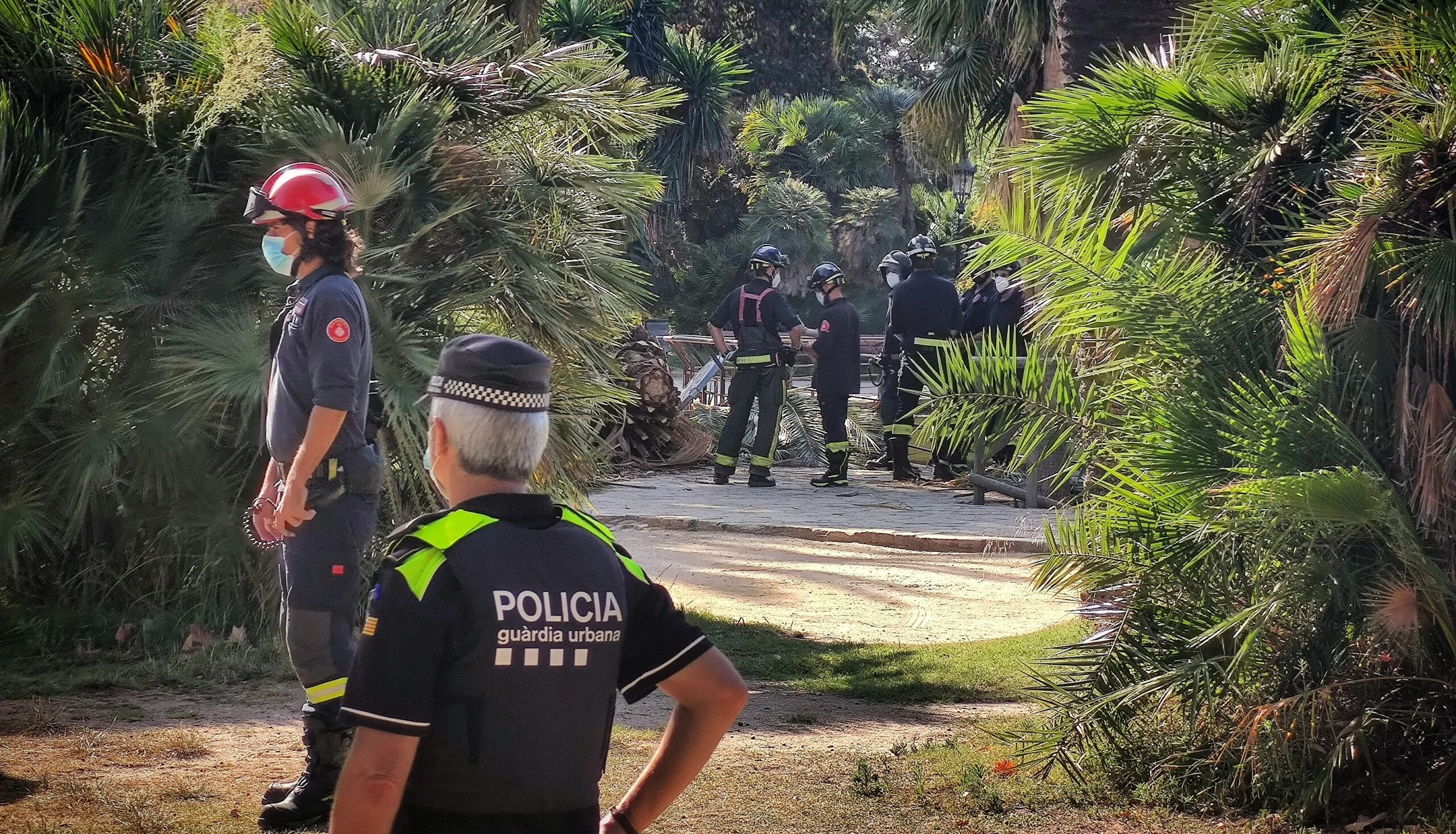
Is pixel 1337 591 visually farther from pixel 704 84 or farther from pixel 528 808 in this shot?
pixel 704 84

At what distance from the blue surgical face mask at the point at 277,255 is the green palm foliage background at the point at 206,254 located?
1.66 metres

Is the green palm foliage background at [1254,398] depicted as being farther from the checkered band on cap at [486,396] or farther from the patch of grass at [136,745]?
the patch of grass at [136,745]

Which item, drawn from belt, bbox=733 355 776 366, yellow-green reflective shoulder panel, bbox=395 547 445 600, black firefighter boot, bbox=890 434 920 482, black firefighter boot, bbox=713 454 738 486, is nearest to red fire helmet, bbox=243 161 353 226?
yellow-green reflective shoulder panel, bbox=395 547 445 600

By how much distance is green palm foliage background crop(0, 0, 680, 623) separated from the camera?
6441 millimetres

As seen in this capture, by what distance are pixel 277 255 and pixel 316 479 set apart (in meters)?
0.84

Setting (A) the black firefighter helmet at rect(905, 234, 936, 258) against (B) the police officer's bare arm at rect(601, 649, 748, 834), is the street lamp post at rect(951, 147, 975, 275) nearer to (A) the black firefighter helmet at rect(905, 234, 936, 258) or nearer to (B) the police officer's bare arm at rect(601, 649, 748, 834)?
(A) the black firefighter helmet at rect(905, 234, 936, 258)

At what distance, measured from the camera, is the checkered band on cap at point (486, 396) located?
7.14 ft

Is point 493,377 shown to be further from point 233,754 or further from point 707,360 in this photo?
point 707,360

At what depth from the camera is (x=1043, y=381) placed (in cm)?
527

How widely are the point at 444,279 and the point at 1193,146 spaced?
3.48 m

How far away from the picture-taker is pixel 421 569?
6.58 feet

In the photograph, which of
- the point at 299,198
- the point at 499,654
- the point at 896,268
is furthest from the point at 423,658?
the point at 896,268

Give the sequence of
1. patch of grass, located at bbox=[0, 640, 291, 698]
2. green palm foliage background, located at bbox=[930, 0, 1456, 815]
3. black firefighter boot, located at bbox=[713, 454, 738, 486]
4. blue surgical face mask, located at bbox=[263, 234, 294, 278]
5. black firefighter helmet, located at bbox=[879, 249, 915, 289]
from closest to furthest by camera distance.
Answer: green palm foliage background, located at bbox=[930, 0, 1456, 815] < blue surgical face mask, located at bbox=[263, 234, 294, 278] < patch of grass, located at bbox=[0, 640, 291, 698] < black firefighter boot, located at bbox=[713, 454, 738, 486] < black firefighter helmet, located at bbox=[879, 249, 915, 289]

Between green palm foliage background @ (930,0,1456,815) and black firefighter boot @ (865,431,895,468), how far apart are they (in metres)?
9.73
